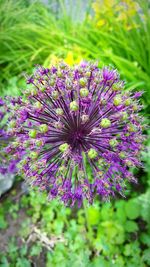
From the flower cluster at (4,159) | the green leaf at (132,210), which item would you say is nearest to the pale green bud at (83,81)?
the flower cluster at (4,159)

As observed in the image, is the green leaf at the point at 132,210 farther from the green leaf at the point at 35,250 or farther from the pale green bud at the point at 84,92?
the pale green bud at the point at 84,92

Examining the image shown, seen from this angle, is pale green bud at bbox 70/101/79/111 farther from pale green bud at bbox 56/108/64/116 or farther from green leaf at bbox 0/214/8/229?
green leaf at bbox 0/214/8/229

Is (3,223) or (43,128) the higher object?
(43,128)

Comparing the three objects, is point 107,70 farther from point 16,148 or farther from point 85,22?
point 85,22

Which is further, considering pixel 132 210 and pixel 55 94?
pixel 132 210

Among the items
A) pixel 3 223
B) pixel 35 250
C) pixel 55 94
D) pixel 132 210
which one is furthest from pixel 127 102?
pixel 3 223

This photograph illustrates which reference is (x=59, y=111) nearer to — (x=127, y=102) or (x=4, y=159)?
(x=127, y=102)

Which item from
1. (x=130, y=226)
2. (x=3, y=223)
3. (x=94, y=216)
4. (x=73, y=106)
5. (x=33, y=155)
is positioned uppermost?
(x=73, y=106)

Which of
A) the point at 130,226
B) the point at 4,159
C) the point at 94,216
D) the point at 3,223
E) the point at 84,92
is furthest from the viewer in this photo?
the point at 3,223
